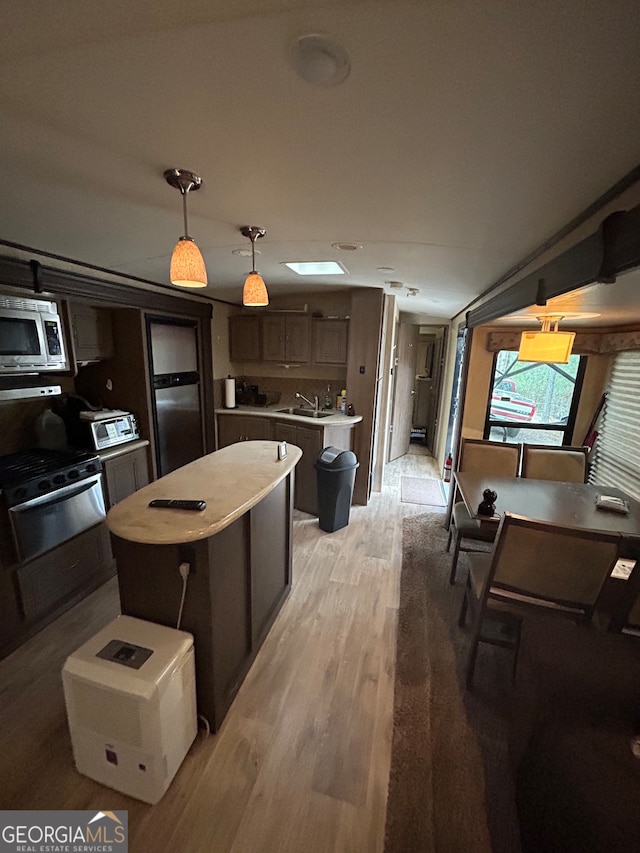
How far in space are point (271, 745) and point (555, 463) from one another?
118 inches

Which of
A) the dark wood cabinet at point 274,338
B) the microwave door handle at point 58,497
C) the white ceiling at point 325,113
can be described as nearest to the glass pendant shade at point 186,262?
the white ceiling at point 325,113

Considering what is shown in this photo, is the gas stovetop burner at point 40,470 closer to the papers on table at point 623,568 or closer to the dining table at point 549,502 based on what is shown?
the dining table at point 549,502

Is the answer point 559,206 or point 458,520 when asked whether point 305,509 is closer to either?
point 458,520

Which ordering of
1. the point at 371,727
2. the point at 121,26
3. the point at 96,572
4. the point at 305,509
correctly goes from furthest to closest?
the point at 305,509 < the point at 96,572 < the point at 371,727 < the point at 121,26

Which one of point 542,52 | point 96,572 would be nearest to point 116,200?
point 542,52

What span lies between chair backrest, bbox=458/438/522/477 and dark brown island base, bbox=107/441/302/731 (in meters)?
1.95

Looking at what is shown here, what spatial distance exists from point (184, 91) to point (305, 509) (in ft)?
11.3

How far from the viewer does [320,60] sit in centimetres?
72

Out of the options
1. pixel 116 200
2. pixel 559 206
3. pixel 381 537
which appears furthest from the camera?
pixel 381 537

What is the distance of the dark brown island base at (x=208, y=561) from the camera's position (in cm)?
139

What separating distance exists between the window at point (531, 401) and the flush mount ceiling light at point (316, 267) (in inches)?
89.1

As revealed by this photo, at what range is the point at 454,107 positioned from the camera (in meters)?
0.83

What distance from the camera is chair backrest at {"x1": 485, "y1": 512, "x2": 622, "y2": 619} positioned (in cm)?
160

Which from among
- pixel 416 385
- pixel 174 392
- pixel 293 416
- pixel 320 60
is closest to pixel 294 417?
pixel 293 416
